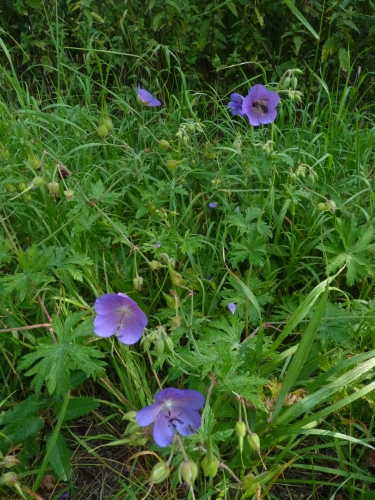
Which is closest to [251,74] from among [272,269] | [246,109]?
[246,109]

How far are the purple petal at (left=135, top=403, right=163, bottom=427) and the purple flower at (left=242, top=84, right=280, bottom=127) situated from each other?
1221mm

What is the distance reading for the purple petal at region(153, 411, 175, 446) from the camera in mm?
952

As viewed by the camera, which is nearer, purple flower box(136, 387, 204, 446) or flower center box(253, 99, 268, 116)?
purple flower box(136, 387, 204, 446)

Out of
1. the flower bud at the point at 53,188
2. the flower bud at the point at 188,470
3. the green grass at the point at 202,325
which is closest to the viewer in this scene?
the flower bud at the point at 188,470

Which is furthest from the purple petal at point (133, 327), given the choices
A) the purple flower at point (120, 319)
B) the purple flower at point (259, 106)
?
the purple flower at point (259, 106)

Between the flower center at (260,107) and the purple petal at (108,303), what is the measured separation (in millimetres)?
1065

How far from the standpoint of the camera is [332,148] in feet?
7.61

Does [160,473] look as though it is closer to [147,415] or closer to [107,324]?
[147,415]

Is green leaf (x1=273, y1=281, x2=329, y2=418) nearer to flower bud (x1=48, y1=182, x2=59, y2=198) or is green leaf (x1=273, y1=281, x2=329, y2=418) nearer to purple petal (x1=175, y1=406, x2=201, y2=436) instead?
purple petal (x1=175, y1=406, x2=201, y2=436)

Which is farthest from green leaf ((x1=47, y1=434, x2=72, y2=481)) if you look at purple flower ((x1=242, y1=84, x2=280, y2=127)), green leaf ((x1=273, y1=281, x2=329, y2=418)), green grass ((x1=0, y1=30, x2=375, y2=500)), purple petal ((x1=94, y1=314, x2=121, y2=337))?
purple flower ((x1=242, y1=84, x2=280, y2=127))

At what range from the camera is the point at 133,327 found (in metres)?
1.18

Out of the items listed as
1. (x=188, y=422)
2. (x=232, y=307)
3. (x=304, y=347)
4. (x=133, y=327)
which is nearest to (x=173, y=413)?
(x=188, y=422)

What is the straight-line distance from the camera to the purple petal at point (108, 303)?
115 cm

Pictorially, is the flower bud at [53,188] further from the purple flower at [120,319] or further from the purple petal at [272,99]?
the purple petal at [272,99]
